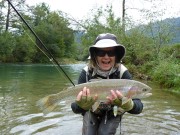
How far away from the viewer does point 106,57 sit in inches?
194

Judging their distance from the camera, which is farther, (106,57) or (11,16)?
(11,16)

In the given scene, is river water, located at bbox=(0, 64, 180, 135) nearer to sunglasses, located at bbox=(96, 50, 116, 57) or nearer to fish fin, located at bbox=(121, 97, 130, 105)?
sunglasses, located at bbox=(96, 50, 116, 57)

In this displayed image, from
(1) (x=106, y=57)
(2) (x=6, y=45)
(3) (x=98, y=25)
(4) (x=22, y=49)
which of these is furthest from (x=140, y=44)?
(4) (x=22, y=49)

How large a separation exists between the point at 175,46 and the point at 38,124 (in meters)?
16.6

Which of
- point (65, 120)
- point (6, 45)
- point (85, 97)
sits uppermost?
point (6, 45)

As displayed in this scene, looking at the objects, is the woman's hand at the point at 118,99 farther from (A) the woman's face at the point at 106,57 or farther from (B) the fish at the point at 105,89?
(A) the woman's face at the point at 106,57

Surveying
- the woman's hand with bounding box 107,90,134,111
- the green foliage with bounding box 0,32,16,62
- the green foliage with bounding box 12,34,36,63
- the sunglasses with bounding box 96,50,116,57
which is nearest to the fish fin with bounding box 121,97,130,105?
the woman's hand with bounding box 107,90,134,111

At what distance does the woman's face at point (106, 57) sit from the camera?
16.2ft

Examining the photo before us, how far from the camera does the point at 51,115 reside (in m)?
8.12

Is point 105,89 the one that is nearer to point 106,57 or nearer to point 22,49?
point 106,57

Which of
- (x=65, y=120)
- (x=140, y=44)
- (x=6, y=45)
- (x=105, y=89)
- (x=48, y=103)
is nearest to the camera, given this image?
(x=105, y=89)

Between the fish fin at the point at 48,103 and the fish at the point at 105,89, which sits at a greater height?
the fish at the point at 105,89

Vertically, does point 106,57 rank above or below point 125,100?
above

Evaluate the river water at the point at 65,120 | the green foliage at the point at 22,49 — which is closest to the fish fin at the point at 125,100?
the river water at the point at 65,120
